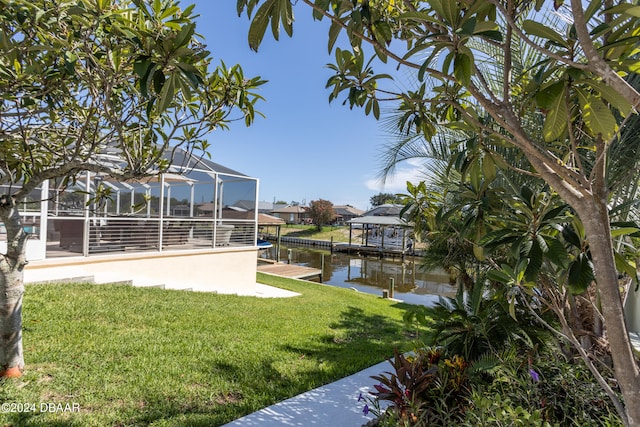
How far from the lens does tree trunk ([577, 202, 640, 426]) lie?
4.09 feet

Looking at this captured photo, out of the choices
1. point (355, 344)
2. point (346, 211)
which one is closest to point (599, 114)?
point (355, 344)

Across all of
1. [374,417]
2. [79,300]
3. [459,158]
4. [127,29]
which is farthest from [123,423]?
[79,300]

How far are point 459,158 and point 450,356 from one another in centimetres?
230

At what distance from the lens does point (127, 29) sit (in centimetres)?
189

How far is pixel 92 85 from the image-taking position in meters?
2.61

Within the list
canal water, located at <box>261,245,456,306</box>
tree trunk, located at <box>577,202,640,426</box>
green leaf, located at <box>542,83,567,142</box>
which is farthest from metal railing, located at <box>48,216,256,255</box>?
canal water, located at <box>261,245,456,306</box>

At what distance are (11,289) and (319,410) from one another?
3.05 meters

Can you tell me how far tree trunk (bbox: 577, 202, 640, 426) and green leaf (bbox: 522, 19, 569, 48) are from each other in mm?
619

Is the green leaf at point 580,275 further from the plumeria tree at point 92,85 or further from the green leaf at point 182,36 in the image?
the green leaf at point 182,36

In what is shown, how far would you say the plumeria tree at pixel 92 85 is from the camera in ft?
5.76

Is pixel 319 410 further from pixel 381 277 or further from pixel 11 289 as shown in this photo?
pixel 381 277

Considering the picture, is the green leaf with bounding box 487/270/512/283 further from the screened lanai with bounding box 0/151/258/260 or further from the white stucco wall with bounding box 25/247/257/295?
the white stucco wall with bounding box 25/247/257/295

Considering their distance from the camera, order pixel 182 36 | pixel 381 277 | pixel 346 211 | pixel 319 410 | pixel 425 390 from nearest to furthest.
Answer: pixel 182 36 < pixel 425 390 < pixel 319 410 < pixel 381 277 < pixel 346 211

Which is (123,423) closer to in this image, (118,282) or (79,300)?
(79,300)
